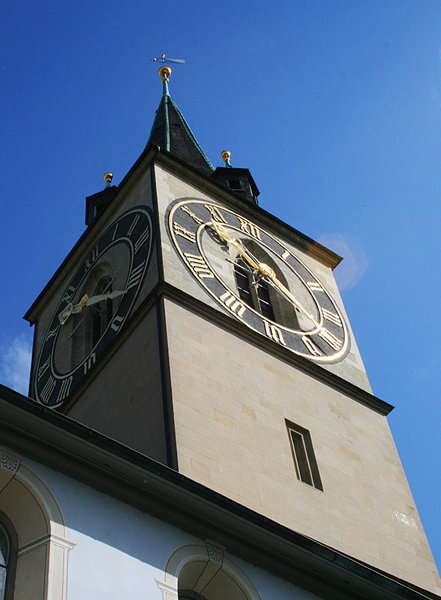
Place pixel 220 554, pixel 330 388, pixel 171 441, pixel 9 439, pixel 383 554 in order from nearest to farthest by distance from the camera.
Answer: pixel 9 439 < pixel 220 554 < pixel 171 441 < pixel 383 554 < pixel 330 388

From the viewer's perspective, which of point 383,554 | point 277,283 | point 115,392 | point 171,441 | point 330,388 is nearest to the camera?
point 171,441

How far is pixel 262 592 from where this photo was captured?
7.71 m

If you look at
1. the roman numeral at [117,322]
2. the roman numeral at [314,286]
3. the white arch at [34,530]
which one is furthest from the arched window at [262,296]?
the white arch at [34,530]

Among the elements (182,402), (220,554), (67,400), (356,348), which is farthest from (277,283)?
(220,554)

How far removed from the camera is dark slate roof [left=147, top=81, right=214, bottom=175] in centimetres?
2125

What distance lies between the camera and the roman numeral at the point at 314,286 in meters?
17.1

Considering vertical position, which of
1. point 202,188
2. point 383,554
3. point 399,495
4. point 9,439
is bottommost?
point 9,439

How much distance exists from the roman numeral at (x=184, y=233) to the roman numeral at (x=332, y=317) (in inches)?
107

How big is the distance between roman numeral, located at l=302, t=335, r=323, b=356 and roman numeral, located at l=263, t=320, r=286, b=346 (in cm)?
51

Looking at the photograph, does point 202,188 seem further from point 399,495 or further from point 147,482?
point 147,482

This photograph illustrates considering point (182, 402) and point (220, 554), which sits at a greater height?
point (182, 402)

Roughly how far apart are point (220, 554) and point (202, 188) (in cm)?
1025

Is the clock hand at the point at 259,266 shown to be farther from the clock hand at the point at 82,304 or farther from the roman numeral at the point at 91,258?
the roman numeral at the point at 91,258

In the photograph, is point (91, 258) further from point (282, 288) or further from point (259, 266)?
point (282, 288)
